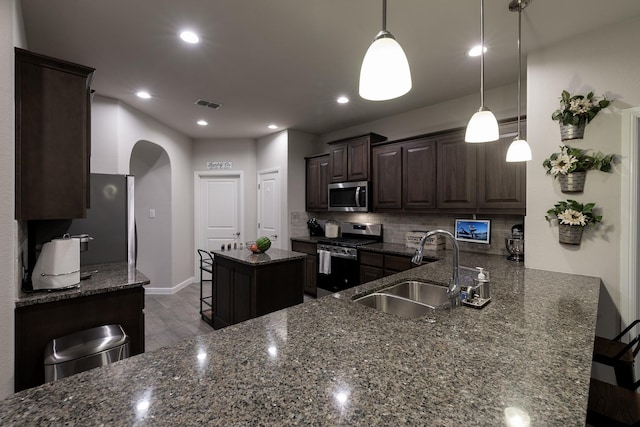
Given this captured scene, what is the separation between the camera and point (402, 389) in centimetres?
76

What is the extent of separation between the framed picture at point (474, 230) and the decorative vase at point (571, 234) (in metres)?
0.91

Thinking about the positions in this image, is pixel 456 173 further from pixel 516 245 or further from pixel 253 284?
pixel 253 284

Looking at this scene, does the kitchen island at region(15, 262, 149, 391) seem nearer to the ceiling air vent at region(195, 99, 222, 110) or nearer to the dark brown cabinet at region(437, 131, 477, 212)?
the ceiling air vent at region(195, 99, 222, 110)

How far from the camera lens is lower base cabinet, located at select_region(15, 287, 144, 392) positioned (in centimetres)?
166

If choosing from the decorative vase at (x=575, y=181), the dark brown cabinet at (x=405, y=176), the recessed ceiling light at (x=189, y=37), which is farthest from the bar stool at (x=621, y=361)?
the recessed ceiling light at (x=189, y=37)

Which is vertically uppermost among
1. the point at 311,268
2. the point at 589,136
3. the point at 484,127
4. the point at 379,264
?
the point at 589,136

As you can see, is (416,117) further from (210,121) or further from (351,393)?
(351,393)

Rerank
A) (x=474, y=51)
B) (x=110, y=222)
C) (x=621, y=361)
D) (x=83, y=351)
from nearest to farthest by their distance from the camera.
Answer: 1. (x=621, y=361)
2. (x=83, y=351)
3. (x=474, y=51)
4. (x=110, y=222)

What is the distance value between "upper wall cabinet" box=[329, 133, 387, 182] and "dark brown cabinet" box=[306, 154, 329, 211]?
0.18 metres

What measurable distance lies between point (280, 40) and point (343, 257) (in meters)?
2.65

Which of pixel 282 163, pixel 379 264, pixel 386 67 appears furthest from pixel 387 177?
pixel 386 67

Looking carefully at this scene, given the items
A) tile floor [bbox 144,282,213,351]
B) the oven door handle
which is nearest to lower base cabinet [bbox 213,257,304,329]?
tile floor [bbox 144,282,213,351]

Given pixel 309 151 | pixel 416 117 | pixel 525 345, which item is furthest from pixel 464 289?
pixel 309 151

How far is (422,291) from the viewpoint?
75.3 inches
